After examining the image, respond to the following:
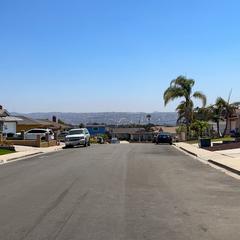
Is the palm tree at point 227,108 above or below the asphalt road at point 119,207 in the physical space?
above

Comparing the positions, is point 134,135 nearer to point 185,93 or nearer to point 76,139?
point 185,93

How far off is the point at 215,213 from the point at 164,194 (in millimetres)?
3497

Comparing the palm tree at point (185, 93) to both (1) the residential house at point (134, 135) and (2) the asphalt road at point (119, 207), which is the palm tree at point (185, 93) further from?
(2) the asphalt road at point (119, 207)

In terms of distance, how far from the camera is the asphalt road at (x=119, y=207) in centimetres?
988

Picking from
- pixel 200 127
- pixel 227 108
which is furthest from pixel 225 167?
pixel 227 108

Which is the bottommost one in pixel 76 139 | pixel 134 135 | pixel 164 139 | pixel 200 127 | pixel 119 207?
pixel 119 207

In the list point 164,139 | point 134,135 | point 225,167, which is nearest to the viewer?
point 225,167

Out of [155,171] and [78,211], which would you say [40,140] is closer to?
[155,171]

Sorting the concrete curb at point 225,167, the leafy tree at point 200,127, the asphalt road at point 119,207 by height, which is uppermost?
the leafy tree at point 200,127

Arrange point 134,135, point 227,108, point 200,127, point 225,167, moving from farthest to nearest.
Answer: point 134,135
point 227,108
point 200,127
point 225,167

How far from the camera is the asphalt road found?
988 cm

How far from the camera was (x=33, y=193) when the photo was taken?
1577 cm

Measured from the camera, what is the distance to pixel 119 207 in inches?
509

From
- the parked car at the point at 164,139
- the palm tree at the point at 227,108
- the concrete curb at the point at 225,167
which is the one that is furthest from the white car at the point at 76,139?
the palm tree at the point at 227,108
